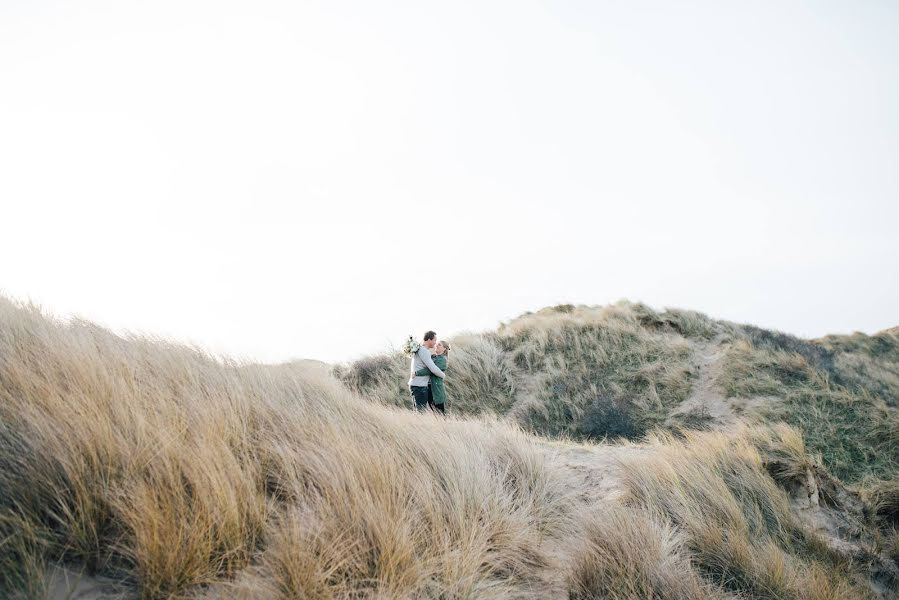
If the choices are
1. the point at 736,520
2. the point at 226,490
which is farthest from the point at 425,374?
the point at 226,490

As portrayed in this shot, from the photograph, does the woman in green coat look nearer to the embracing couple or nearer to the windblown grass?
the embracing couple

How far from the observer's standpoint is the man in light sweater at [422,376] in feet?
28.0

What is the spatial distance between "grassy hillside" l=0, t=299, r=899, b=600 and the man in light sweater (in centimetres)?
327

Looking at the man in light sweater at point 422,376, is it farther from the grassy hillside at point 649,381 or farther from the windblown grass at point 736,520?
the windblown grass at point 736,520

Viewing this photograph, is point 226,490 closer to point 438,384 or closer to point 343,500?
point 343,500

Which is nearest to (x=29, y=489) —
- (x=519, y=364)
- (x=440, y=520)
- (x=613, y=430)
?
(x=440, y=520)

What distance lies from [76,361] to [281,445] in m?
1.49

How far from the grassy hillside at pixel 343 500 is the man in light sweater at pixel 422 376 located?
10.7 feet

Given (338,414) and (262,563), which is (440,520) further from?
(338,414)

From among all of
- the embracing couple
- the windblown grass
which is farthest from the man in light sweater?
the windblown grass

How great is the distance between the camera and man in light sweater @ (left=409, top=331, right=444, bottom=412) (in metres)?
8.53

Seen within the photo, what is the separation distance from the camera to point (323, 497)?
2645mm

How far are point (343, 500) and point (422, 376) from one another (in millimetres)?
6243

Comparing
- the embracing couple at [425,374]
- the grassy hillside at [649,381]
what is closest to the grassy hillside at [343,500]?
the embracing couple at [425,374]
